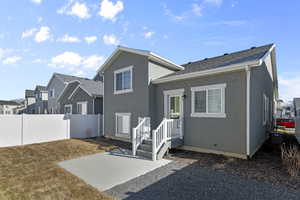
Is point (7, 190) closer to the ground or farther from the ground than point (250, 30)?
closer to the ground

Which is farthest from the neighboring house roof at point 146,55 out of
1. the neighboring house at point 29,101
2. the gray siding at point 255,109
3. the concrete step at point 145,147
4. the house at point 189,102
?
the neighboring house at point 29,101

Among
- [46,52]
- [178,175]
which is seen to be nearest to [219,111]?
[178,175]

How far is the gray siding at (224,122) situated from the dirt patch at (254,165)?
0.53 meters

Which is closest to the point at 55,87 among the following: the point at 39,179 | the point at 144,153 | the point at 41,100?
the point at 41,100

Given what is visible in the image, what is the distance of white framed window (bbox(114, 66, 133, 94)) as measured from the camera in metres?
10.2

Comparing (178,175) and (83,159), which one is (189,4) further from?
(83,159)

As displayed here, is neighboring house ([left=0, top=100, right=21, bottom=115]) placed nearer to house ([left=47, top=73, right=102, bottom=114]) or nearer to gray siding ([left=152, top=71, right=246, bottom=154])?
house ([left=47, top=73, right=102, bottom=114])

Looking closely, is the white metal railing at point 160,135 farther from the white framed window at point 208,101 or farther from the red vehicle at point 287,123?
the red vehicle at point 287,123

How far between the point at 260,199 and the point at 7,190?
592 cm

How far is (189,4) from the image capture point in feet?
27.8

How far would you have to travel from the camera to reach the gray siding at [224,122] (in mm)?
6262

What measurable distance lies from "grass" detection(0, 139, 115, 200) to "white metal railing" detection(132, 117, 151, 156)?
2.60 m

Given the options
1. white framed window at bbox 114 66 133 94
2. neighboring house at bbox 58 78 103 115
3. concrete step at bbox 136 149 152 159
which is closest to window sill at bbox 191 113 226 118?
concrete step at bbox 136 149 152 159

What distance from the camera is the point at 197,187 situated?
158 inches
